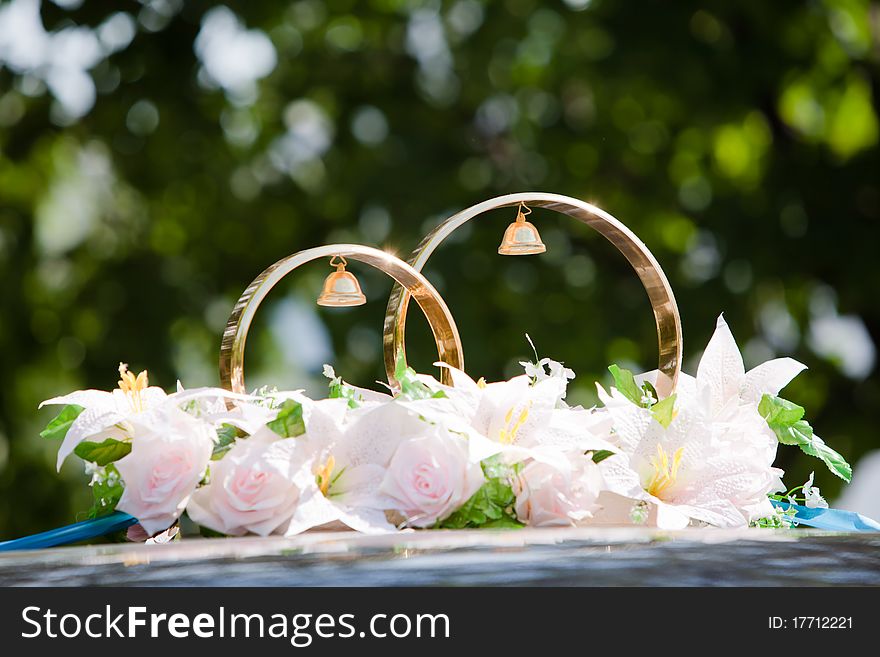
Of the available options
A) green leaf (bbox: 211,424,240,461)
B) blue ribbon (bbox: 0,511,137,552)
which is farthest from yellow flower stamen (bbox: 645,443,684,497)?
blue ribbon (bbox: 0,511,137,552)

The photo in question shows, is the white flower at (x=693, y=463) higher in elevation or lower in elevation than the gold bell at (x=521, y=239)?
lower

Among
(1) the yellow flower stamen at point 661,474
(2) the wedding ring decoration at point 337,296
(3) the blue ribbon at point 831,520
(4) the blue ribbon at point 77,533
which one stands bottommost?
(3) the blue ribbon at point 831,520

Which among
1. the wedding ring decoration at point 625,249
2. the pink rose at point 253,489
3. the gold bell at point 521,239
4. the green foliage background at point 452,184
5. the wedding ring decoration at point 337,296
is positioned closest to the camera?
the pink rose at point 253,489

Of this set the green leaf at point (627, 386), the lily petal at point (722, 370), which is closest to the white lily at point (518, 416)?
the green leaf at point (627, 386)

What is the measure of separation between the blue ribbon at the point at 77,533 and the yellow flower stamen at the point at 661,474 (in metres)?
0.55

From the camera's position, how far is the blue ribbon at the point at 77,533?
1166mm

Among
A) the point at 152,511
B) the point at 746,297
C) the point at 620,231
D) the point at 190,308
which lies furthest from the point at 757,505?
the point at 190,308

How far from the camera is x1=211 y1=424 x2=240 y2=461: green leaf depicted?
3.88 feet

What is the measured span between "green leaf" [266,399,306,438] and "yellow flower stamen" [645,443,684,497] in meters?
0.38

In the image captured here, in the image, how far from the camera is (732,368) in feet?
4.57

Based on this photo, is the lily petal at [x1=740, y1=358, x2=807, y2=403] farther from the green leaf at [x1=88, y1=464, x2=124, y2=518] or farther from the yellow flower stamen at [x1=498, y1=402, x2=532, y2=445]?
the green leaf at [x1=88, y1=464, x2=124, y2=518]

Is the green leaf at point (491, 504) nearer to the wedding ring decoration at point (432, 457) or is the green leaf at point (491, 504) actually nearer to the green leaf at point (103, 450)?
the wedding ring decoration at point (432, 457)

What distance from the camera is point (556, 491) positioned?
1.17 meters

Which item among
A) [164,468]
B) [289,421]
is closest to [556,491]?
[289,421]
